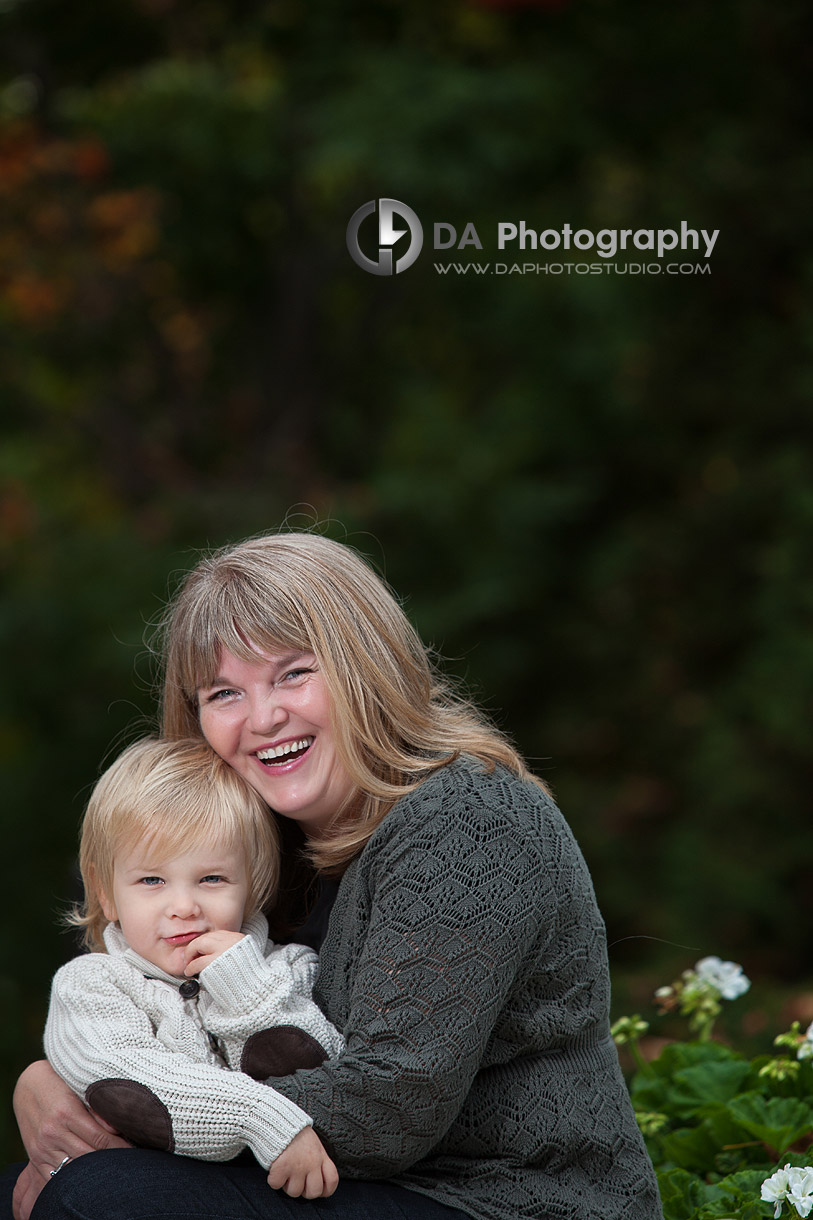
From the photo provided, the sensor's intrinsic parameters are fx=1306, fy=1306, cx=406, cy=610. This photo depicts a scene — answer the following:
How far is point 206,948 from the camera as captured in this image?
1998mm

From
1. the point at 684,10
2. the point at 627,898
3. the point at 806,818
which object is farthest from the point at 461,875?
the point at 684,10

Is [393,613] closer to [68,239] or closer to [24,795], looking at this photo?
[24,795]

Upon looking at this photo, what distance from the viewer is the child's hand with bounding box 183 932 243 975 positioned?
1989 millimetres

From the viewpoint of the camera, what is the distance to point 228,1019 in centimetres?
192

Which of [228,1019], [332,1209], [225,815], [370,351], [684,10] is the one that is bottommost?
[332,1209]

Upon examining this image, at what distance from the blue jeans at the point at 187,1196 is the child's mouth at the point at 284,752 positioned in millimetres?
602

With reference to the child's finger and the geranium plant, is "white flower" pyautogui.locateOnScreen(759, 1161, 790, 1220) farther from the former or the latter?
the child's finger

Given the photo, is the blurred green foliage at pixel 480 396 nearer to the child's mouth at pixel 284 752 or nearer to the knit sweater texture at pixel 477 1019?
the child's mouth at pixel 284 752

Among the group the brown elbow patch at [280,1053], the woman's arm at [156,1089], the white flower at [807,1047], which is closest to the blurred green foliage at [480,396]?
the white flower at [807,1047]

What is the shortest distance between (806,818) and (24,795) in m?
4.08

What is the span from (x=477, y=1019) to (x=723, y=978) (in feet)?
4.05

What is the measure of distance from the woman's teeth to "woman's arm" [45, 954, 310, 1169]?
42 cm

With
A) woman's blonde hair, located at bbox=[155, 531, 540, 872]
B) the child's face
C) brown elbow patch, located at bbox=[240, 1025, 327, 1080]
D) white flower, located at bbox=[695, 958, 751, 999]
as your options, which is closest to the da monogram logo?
white flower, located at bbox=[695, 958, 751, 999]

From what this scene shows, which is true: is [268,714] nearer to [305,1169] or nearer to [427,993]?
[427,993]
